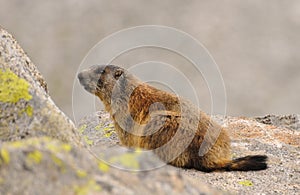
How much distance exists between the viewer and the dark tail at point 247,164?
9469 mm

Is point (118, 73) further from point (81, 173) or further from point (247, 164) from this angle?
point (81, 173)

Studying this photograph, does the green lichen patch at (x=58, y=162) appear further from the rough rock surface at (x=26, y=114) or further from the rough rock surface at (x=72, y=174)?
the rough rock surface at (x=26, y=114)

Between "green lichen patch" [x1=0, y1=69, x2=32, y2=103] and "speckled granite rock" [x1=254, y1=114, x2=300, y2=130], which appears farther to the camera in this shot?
"speckled granite rock" [x1=254, y1=114, x2=300, y2=130]

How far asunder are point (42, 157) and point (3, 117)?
2.18 metres

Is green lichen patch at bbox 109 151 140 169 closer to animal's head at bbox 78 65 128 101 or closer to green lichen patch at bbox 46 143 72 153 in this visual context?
green lichen patch at bbox 46 143 72 153

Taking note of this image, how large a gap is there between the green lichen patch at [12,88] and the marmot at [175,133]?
3706 mm

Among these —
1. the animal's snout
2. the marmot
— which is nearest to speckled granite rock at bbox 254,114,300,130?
the marmot

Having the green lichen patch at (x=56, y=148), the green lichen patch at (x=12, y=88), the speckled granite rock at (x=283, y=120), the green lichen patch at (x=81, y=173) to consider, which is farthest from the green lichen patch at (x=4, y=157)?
the speckled granite rock at (x=283, y=120)

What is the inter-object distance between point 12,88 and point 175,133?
13.3 ft

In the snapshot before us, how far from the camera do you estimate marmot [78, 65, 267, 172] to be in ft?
31.0

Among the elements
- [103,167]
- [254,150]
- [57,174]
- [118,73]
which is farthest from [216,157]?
[57,174]

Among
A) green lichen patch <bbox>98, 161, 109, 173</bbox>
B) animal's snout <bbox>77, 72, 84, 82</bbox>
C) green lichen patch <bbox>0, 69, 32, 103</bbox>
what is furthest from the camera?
animal's snout <bbox>77, 72, 84, 82</bbox>

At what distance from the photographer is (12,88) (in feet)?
19.8

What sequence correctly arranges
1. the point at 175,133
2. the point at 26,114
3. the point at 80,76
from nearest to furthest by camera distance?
the point at 26,114, the point at 175,133, the point at 80,76
